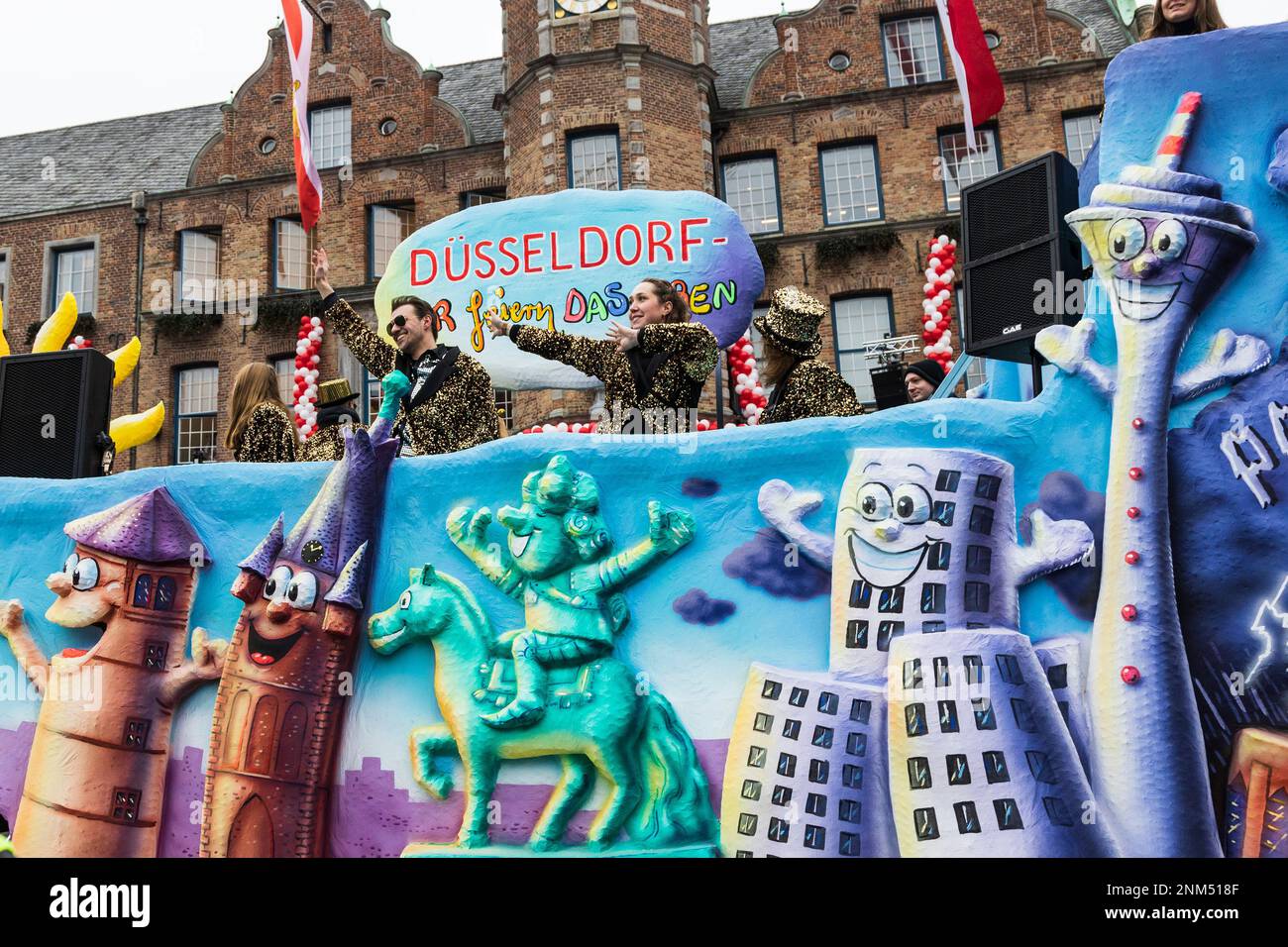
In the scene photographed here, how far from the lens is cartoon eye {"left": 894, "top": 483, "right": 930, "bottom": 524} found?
16.3ft

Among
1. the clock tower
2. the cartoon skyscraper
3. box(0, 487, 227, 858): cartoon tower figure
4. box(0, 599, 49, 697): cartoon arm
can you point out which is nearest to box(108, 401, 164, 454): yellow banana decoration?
box(0, 599, 49, 697): cartoon arm

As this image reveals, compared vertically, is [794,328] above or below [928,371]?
below

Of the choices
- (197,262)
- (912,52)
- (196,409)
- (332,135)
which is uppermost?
(912,52)

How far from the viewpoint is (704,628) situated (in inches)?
203

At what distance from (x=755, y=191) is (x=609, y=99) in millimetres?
3273

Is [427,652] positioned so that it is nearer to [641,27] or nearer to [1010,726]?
[1010,726]

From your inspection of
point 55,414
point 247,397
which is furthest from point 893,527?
point 55,414

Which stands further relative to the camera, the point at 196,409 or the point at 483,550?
the point at 196,409

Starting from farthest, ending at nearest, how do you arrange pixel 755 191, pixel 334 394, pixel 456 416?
1. pixel 755 191
2. pixel 334 394
3. pixel 456 416

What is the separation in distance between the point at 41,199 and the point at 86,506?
22.2 m

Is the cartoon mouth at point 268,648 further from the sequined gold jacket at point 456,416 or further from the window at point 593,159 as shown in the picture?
the window at point 593,159

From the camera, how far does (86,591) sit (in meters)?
5.89

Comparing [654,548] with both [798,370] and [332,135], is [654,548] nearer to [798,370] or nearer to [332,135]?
[798,370]

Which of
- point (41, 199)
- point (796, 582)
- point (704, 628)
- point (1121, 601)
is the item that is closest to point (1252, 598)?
point (1121, 601)
